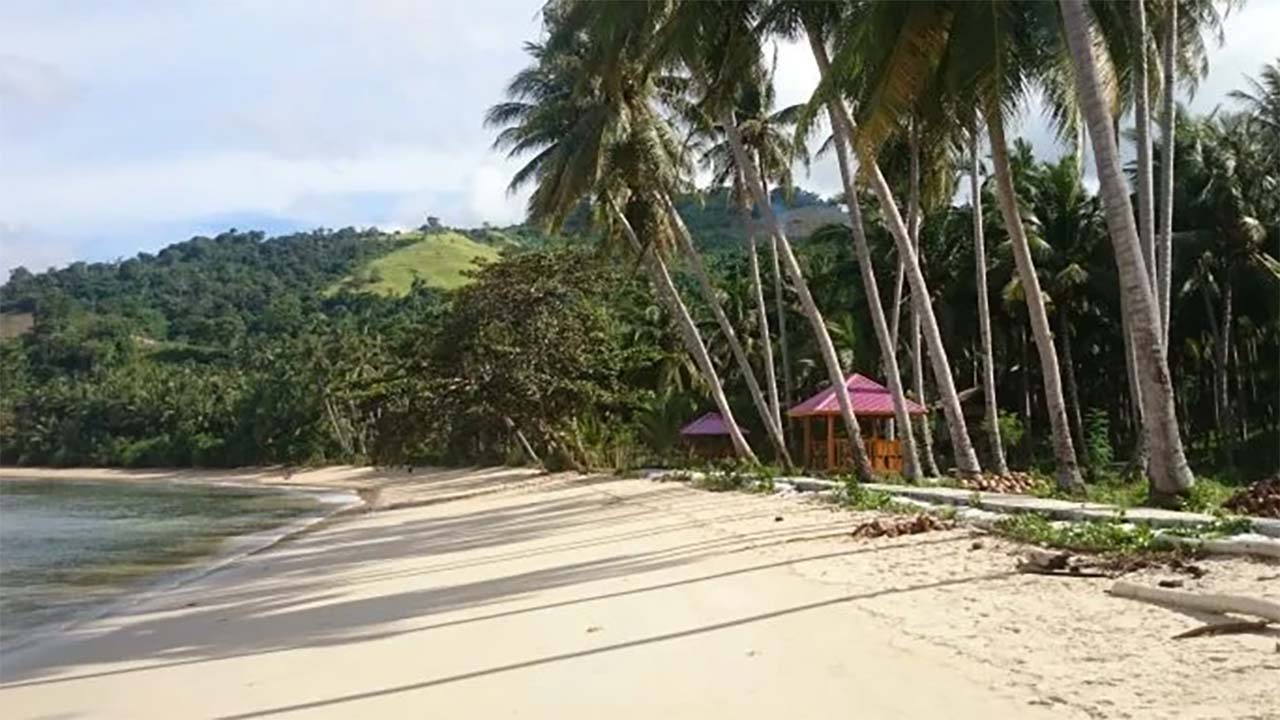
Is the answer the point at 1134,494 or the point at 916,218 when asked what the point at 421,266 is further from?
the point at 1134,494

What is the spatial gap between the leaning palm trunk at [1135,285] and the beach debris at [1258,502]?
0.68 metres

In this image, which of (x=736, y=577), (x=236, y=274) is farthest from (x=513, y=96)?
(x=236, y=274)

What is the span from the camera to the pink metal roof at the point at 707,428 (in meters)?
36.9

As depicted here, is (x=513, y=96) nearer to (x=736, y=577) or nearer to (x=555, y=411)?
(x=555, y=411)

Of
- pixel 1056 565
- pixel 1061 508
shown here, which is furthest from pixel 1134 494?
pixel 1056 565

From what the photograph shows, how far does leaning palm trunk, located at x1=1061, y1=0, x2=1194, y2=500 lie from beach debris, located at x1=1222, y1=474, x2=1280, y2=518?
0.68 m

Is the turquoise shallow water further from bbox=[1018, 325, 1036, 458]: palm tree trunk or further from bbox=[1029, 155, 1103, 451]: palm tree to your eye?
bbox=[1029, 155, 1103, 451]: palm tree

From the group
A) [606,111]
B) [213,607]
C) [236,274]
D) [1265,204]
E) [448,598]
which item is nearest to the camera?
[448,598]

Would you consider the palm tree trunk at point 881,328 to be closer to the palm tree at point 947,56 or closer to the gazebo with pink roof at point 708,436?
the palm tree at point 947,56

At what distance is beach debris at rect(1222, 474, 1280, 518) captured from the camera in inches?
430

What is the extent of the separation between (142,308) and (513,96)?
10249 centimetres

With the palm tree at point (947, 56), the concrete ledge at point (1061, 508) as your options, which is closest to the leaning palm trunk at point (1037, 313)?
the palm tree at point (947, 56)

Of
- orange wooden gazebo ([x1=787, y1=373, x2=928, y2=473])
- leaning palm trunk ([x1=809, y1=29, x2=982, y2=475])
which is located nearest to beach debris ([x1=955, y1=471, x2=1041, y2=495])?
leaning palm trunk ([x1=809, y1=29, x2=982, y2=475])

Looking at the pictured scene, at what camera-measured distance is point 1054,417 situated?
16.9 meters
